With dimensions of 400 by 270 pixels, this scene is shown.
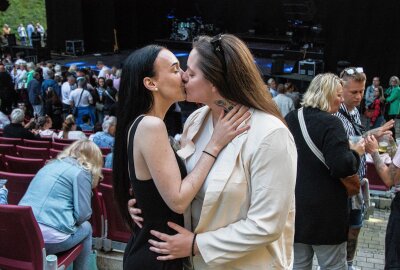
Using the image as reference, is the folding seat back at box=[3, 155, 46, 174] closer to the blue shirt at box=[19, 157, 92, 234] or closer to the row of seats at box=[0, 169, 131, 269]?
the row of seats at box=[0, 169, 131, 269]

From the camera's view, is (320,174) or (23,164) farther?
(23,164)

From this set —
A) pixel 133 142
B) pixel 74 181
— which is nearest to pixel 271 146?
pixel 133 142

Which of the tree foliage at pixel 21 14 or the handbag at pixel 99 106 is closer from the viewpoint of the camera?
the handbag at pixel 99 106

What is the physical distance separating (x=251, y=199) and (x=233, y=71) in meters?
0.40

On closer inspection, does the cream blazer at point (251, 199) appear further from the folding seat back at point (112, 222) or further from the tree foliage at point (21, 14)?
the tree foliage at point (21, 14)

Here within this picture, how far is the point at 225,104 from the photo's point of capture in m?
1.53

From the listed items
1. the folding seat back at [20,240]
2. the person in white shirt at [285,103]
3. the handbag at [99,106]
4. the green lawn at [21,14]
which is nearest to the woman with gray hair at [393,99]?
the person in white shirt at [285,103]

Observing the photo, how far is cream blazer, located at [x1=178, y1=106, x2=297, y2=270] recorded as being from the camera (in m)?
1.38

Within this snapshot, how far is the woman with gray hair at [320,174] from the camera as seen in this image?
2.53 meters

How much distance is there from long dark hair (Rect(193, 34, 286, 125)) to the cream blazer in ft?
0.18

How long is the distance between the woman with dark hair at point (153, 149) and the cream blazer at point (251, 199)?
0.06m

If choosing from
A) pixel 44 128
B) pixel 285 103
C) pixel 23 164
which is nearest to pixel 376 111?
pixel 285 103

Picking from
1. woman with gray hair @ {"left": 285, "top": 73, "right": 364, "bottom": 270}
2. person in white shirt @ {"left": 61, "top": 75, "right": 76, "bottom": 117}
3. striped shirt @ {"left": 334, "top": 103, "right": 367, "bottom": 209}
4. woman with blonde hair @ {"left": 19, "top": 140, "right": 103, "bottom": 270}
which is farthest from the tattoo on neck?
person in white shirt @ {"left": 61, "top": 75, "right": 76, "bottom": 117}

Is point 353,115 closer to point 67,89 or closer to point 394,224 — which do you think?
point 394,224
